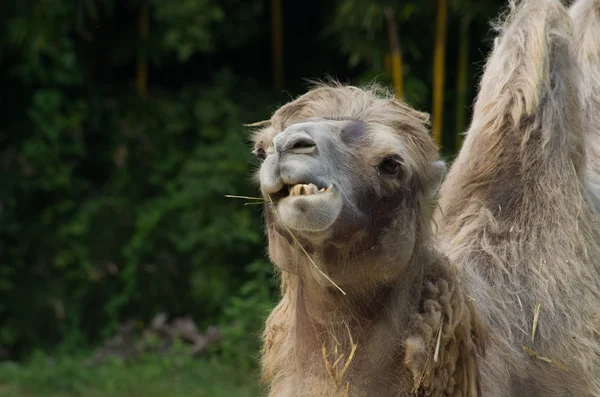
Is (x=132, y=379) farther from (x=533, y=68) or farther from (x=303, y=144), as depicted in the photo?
(x=303, y=144)

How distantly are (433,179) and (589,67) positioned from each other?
1597mm

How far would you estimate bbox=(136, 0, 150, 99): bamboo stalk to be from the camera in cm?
897

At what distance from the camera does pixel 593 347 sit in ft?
11.8

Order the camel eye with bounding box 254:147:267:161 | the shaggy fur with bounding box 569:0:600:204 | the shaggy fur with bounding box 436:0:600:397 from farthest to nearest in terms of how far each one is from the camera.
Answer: the shaggy fur with bounding box 569:0:600:204 < the shaggy fur with bounding box 436:0:600:397 < the camel eye with bounding box 254:147:267:161

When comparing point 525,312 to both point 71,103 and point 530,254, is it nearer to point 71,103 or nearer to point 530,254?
point 530,254

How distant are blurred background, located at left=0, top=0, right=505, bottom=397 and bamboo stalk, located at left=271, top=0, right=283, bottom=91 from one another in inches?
0.6

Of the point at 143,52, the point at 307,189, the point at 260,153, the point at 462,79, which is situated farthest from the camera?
the point at 143,52

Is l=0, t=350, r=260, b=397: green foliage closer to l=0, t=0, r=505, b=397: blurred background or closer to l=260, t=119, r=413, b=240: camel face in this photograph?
l=0, t=0, r=505, b=397: blurred background

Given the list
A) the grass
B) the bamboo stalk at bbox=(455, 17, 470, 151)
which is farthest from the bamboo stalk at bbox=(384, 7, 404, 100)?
the grass

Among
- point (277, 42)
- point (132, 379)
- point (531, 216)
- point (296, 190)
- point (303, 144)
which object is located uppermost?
point (303, 144)

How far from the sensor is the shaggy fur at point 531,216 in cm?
349

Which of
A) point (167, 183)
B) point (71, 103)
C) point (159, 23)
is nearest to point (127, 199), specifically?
point (167, 183)

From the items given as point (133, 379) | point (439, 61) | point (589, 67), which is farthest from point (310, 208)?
point (439, 61)

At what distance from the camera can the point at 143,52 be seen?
29.4 feet
